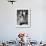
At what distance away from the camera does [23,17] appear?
4973mm

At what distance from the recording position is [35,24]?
495 centimetres

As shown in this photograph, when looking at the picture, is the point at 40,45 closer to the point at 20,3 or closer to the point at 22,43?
the point at 22,43

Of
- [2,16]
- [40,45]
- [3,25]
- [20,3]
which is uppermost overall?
[20,3]

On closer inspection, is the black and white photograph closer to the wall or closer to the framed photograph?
the framed photograph

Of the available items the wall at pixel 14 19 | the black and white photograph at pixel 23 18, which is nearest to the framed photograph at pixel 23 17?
the black and white photograph at pixel 23 18

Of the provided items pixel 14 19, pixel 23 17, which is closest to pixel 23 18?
pixel 23 17

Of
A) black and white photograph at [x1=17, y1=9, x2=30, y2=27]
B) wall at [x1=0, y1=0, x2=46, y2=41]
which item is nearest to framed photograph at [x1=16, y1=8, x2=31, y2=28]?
black and white photograph at [x1=17, y1=9, x2=30, y2=27]

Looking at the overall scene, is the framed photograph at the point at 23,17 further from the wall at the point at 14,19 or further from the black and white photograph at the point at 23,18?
the wall at the point at 14,19

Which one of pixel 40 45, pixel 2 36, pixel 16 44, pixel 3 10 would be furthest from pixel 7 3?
pixel 40 45

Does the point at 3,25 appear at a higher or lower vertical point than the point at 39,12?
lower

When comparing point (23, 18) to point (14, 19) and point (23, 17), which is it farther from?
point (14, 19)

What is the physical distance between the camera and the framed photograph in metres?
4.95

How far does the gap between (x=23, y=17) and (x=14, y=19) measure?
13.1 inches

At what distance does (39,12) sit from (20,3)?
755mm
